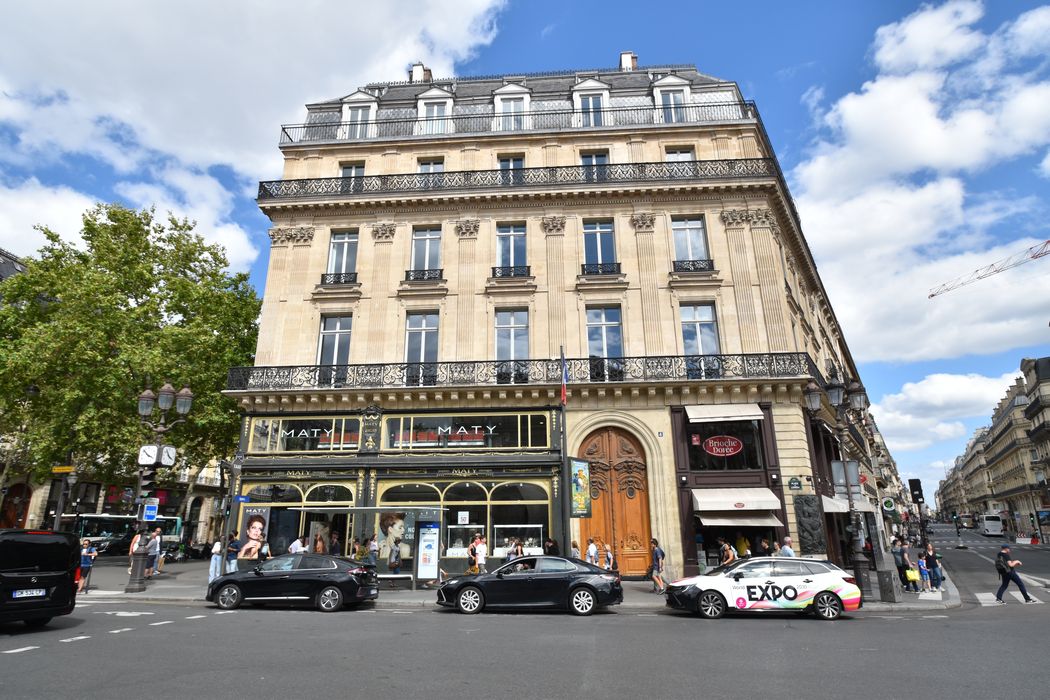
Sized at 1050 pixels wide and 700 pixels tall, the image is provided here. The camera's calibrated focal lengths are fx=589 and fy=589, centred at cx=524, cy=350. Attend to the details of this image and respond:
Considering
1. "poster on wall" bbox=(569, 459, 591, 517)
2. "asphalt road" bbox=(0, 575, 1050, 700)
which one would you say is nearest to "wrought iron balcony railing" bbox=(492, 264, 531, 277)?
"poster on wall" bbox=(569, 459, 591, 517)

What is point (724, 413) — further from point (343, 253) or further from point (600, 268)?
point (343, 253)

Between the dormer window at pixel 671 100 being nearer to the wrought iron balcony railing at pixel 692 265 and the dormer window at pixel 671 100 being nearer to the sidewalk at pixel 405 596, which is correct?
the wrought iron balcony railing at pixel 692 265

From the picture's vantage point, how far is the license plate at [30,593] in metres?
9.69

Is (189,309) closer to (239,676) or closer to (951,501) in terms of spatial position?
(239,676)

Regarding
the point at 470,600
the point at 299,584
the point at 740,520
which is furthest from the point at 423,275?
the point at 740,520

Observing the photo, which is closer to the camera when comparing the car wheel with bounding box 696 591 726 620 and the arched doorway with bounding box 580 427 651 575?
the car wheel with bounding box 696 591 726 620

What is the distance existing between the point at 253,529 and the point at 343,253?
36.6 ft

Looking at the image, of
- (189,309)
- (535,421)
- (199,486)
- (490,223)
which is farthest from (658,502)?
(199,486)

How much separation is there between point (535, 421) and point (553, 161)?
36.8 feet

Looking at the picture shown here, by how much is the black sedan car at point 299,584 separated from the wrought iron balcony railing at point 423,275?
12001 millimetres

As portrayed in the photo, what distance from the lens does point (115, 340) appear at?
26.4 m

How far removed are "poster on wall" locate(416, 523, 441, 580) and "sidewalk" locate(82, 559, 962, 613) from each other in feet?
1.79

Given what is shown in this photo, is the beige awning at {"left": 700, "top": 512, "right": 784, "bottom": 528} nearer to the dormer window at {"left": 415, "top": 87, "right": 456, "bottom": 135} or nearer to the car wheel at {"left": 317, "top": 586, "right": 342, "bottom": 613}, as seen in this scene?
the car wheel at {"left": 317, "top": 586, "right": 342, "bottom": 613}

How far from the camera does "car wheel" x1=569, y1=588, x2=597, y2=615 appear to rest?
42.5ft
